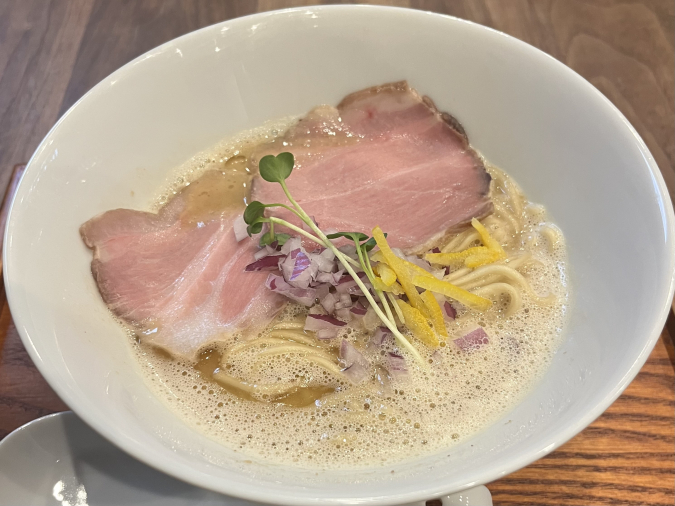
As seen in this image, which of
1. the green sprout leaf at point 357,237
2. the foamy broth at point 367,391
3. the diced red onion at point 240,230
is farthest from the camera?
the diced red onion at point 240,230

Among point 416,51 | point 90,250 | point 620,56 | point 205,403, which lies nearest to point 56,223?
point 90,250

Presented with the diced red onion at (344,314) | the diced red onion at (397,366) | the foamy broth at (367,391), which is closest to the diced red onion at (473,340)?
the foamy broth at (367,391)

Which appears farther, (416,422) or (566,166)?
(566,166)

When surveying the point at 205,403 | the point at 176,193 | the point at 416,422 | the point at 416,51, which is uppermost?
the point at 416,51

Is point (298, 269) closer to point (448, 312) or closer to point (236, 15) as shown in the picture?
point (448, 312)

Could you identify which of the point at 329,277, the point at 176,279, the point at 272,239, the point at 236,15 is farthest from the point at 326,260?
the point at 236,15

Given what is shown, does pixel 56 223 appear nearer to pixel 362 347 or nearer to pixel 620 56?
pixel 362 347

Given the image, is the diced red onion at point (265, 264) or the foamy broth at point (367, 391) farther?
the diced red onion at point (265, 264)

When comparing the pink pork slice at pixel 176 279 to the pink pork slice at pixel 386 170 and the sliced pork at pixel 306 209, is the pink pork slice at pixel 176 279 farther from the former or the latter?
the pink pork slice at pixel 386 170
